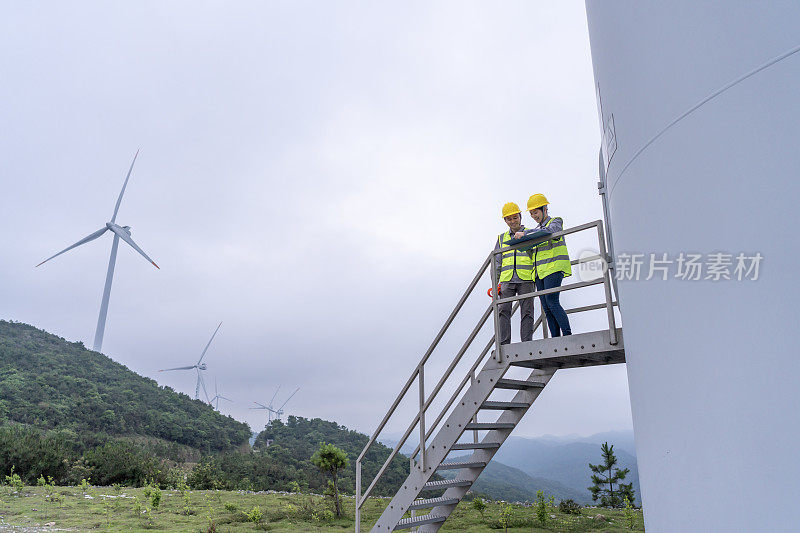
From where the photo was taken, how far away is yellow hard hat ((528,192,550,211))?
22.6 feet

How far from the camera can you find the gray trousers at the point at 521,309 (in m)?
6.84

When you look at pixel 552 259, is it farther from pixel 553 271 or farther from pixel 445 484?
pixel 445 484

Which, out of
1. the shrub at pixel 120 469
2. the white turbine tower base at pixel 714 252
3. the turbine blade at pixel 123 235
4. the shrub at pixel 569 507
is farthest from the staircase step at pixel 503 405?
the turbine blade at pixel 123 235

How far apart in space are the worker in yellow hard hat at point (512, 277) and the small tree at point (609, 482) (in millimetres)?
10328

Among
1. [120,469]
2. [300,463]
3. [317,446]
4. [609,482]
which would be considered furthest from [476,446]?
[300,463]

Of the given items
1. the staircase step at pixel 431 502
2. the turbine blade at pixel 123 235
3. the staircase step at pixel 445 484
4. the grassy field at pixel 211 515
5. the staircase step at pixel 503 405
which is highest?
the turbine blade at pixel 123 235

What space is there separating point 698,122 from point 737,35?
1.43ft

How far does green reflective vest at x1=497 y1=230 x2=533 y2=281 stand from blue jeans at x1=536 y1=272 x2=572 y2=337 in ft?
0.88

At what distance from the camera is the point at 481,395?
651cm

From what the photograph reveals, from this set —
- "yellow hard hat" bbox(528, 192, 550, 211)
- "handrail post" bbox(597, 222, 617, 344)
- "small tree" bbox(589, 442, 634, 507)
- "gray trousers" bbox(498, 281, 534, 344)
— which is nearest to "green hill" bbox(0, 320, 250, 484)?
"small tree" bbox(589, 442, 634, 507)

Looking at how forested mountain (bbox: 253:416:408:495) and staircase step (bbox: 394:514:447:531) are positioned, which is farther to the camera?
forested mountain (bbox: 253:416:408:495)

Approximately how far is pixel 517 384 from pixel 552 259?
5.37 feet

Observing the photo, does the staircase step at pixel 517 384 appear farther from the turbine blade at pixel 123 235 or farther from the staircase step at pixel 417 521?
the turbine blade at pixel 123 235

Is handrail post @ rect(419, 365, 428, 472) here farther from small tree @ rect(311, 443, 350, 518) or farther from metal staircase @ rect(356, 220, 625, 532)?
small tree @ rect(311, 443, 350, 518)
